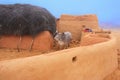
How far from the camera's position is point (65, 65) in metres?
4.16

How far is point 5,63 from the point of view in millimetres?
3348

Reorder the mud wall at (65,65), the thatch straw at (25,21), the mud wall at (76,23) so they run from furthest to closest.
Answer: the mud wall at (76,23)
the thatch straw at (25,21)
the mud wall at (65,65)

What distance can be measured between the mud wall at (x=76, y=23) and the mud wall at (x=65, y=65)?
5356 millimetres

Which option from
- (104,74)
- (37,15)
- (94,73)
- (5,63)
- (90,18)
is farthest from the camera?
(90,18)

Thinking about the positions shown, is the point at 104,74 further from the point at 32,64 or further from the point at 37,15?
the point at 37,15

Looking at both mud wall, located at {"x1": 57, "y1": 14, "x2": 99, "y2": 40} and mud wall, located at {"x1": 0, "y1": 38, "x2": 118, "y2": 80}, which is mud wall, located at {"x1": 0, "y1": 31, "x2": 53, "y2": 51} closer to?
mud wall, located at {"x1": 57, "y1": 14, "x2": 99, "y2": 40}

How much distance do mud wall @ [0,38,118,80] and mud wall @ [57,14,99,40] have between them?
17.6 ft

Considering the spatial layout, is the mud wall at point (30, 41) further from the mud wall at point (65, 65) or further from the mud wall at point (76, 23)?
the mud wall at point (65, 65)

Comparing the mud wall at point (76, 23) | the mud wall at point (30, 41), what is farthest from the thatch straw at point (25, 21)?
the mud wall at point (76, 23)

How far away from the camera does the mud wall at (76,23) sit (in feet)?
37.8

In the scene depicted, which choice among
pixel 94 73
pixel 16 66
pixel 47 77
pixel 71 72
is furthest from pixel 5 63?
pixel 94 73

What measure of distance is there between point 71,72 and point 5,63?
135 cm

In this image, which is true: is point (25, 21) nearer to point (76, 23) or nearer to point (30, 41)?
point (30, 41)

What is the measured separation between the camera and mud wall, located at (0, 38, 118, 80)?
3.40m
